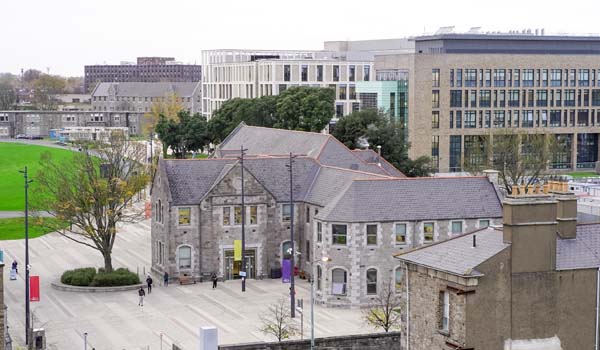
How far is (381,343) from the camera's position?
156 feet

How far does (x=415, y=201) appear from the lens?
6712cm

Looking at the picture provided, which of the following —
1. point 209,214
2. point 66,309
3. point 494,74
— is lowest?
point 66,309

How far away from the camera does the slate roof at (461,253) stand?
3769 centimetres

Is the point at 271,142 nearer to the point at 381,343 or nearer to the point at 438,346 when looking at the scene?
the point at 381,343

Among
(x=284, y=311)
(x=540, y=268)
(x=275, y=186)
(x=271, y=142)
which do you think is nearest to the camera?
(x=540, y=268)

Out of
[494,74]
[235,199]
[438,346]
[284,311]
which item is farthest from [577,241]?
[494,74]

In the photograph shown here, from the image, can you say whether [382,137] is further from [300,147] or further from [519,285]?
[519,285]

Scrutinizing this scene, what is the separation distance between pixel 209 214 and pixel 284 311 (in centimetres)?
1356

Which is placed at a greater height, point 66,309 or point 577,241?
point 577,241

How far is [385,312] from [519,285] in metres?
16.5

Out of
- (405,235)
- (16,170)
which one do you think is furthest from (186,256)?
(16,170)

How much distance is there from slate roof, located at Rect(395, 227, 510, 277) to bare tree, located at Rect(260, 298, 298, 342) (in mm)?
11558

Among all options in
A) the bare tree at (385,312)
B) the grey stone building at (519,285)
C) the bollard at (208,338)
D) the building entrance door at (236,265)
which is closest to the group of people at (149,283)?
the building entrance door at (236,265)

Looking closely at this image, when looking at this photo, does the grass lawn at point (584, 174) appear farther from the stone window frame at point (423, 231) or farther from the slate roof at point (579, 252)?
the slate roof at point (579, 252)
